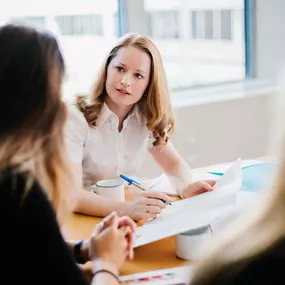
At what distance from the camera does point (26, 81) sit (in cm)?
109

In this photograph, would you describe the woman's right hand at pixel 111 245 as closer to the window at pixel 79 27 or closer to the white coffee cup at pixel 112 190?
the white coffee cup at pixel 112 190

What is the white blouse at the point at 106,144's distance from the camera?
6.42 feet

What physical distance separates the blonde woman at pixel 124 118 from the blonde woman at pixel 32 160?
0.74m

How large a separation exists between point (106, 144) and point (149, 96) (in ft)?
0.75

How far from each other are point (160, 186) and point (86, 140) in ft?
0.98

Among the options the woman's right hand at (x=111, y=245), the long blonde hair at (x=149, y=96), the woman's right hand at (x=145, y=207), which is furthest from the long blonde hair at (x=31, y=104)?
the long blonde hair at (x=149, y=96)

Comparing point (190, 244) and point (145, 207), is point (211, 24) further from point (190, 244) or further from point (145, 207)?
point (190, 244)

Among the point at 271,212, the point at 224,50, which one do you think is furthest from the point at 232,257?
the point at 224,50

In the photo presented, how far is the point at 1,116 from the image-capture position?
108 centimetres

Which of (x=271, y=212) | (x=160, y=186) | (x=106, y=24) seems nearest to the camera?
(x=271, y=212)

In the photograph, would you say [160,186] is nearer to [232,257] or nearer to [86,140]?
[86,140]

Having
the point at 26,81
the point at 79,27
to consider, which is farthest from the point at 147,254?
the point at 79,27

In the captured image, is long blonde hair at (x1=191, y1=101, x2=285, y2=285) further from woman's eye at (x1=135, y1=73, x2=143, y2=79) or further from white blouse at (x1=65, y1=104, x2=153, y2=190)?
woman's eye at (x1=135, y1=73, x2=143, y2=79)

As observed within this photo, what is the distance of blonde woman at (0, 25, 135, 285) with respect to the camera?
3.37 feet
